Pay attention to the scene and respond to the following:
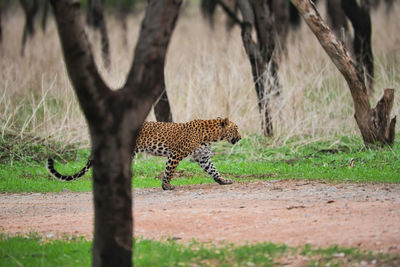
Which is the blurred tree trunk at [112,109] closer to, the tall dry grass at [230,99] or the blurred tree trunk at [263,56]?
the tall dry grass at [230,99]

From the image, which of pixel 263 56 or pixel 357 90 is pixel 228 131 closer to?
pixel 357 90

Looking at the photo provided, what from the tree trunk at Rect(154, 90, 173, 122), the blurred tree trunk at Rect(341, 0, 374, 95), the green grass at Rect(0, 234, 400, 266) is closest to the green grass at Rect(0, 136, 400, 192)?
the tree trunk at Rect(154, 90, 173, 122)

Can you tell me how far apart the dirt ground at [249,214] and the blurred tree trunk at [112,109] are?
1358 millimetres

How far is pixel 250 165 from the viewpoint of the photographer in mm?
9477

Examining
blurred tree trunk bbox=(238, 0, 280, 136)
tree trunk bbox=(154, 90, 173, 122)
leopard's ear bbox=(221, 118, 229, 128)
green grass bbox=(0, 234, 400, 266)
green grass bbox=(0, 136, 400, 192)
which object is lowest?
green grass bbox=(0, 234, 400, 266)

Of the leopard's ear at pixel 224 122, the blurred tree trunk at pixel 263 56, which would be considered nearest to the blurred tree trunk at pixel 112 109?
the leopard's ear at pixel 224 122

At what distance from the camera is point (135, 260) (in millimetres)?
4734

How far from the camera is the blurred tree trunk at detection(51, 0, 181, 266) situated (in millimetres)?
3895

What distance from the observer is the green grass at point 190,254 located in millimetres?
4481

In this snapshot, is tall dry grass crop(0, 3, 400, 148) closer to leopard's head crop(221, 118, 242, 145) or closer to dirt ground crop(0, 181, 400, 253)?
leopard's head crop(221, 118, 242, 145)

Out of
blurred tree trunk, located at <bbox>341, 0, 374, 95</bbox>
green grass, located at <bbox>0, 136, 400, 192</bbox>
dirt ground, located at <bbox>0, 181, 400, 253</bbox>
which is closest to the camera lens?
dirt ground, located at <bbox>0, 181, 400, 253</bbox>

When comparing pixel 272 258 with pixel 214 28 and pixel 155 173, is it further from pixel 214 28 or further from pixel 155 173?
pixel 214 28

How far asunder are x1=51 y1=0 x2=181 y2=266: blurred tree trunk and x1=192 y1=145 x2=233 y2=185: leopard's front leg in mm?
3963

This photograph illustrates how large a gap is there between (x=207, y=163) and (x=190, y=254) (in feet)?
11.1
